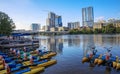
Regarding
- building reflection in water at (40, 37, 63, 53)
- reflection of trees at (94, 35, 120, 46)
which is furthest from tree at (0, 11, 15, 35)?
reflection of trees at (94, 35, 120, 46)

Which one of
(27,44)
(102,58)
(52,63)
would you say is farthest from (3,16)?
(102,58)

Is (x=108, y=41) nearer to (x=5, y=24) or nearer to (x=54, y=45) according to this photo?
(x=54, y=45)

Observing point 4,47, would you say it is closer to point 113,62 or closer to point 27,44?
point 27,44

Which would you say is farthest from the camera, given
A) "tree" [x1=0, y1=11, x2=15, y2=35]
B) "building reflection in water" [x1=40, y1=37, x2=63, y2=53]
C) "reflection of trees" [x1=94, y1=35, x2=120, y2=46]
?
"tree" [x1=0, y1=11, x2=15, y2=35]

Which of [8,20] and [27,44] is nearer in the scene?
[27,44]

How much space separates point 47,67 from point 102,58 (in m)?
10.7

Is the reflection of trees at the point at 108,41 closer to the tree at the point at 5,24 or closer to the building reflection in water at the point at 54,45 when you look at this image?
the building reflection in water at the point at 54,45

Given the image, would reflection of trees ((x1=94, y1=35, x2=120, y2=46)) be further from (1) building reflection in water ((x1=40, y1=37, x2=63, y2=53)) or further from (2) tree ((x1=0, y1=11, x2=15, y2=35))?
(2) tree ((x1=0, y1=11, x2=15, y2=35))

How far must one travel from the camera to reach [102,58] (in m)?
36.1

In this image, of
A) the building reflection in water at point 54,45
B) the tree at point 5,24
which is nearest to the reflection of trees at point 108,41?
the building reflection in water at point 54,45

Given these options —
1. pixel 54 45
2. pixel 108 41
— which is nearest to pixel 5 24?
pixel 54 45

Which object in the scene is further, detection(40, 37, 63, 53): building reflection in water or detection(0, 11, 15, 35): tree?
detection(0, 11, 15, 35): tree

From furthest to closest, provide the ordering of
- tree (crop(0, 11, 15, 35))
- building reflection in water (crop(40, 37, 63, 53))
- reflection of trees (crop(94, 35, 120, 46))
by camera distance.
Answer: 1. tree (crop(0, 11, 15, 35))
2. reflection of trees (crop(94, 35, 120, 46))
3. building reflection in water (crop(40, 37, 63, 53))

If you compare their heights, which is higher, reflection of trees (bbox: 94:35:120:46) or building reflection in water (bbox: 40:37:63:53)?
reflection of trees (bbox: 94:35:120:46)
